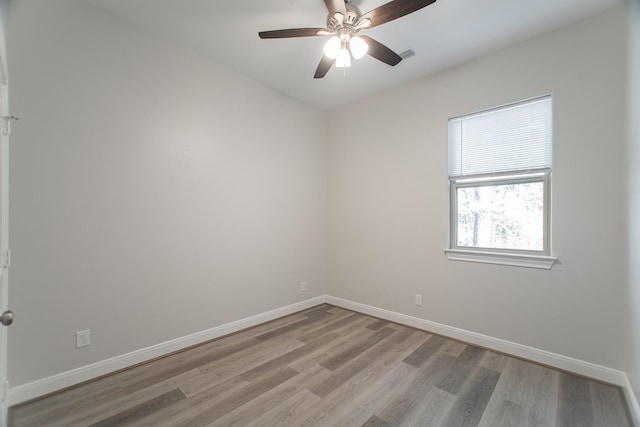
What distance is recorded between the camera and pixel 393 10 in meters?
1.77

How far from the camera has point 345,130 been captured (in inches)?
157

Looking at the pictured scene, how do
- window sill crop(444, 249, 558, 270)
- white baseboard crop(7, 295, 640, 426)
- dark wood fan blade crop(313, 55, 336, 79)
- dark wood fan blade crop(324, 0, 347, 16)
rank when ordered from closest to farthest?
dark wood fan blade crop(324, 0, 347, 16)
white baseboard crop(7, 295, 640, 426)
dark wood fan blade crop(313, 55, 336, 79)
window sill crop(444, 249, 558, 270)

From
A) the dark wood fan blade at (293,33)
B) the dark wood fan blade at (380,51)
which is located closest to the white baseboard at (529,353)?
the dark wood fan blade at (380,51)

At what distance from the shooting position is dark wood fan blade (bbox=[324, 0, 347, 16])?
179 cm

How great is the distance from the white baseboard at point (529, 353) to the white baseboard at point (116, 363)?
1656mm

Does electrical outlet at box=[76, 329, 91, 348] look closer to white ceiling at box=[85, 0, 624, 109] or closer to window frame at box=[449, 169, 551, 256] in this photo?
white ceiling at box=[85, 0, 624, 109]

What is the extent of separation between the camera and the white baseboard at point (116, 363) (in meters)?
1.86

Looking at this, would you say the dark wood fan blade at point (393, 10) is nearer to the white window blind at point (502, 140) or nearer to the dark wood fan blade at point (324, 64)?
the dark wood fan blade at point (324, 64)

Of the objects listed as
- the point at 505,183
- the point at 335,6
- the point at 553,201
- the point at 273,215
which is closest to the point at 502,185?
the point at 505,183

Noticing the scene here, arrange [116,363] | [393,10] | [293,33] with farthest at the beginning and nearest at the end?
[116,363] → [293,33] → [393,10]

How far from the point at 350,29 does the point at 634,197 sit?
225cm

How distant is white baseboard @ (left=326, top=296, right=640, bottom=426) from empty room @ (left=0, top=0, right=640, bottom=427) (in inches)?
0.7

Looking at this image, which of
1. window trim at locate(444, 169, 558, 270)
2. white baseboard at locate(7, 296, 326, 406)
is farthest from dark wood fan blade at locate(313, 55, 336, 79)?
white baseboard at locate(7, 296, 326, 406)

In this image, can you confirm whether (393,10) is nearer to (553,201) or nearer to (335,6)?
(335,6)
